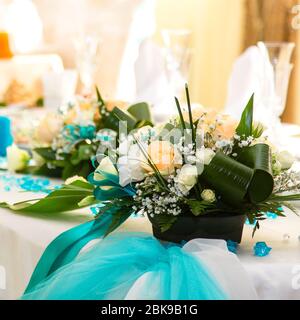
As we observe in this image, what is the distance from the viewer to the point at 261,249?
3.94 feet

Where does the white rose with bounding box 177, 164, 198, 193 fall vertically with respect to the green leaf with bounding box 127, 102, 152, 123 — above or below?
above

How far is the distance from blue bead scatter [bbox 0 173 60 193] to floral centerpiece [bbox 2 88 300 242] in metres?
0.42

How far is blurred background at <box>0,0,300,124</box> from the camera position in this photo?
4758 millimetres

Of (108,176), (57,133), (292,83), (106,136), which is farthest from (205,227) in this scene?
(292,83)

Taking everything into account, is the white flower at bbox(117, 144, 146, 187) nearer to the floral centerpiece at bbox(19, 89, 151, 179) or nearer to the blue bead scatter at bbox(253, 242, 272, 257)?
the blue bead scatter at bbox(253, 242, 272, 257)

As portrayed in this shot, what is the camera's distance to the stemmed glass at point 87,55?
2847 mm

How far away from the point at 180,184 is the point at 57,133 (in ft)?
2.57

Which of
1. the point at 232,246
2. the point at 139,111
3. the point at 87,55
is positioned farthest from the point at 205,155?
the point at 87,55

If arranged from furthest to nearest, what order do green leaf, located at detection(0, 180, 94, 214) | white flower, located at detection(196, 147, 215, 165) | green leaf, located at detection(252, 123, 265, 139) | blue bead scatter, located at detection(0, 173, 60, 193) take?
blue bead scatter, located at detection(0, 173, 60, 193) → green leaf, located at detection(0, 180, 94, 214) → green leaf, located at detection(252, 123, 265, 139) → white flower, located at detection(196, 147, 215, 165)

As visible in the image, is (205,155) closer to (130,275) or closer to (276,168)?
(276,168)

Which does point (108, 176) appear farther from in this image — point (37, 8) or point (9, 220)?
point (37, 8)

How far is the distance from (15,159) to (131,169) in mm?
785

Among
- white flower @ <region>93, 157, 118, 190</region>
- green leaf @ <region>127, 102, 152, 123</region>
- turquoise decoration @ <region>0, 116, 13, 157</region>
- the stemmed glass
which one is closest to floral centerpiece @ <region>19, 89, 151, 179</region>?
green leaf @ <region>127, 102, 152, 123</region>

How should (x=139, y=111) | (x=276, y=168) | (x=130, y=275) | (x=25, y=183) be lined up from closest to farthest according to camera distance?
1. (x=130, y=275)
2. (x=276, y=168)
3. (x=25, y=183)
4. (x=139, y=111)
